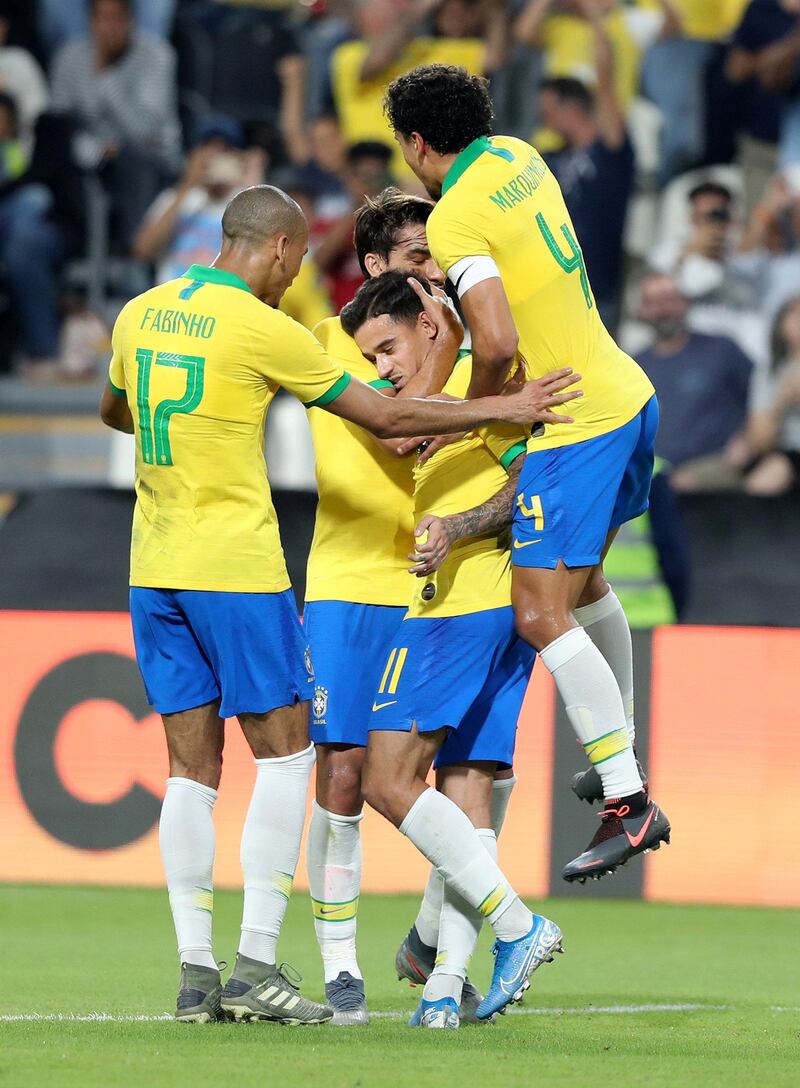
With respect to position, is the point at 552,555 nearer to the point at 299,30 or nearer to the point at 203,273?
the point at 203,273

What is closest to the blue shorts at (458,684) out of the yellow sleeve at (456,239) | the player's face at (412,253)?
the yellow sleeve at (456,239)

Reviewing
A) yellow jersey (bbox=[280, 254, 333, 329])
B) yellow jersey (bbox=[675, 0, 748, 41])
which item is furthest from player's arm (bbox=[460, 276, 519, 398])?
yellow jersey (bbox=[675, 0, 748, 41])

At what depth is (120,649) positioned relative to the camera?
8398mm

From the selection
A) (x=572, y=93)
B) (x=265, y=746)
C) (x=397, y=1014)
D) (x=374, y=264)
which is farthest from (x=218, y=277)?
(x=572, y=93)

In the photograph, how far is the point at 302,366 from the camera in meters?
4.72

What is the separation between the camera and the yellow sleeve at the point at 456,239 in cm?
481

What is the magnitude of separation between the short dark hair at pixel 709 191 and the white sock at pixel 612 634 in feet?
23.5

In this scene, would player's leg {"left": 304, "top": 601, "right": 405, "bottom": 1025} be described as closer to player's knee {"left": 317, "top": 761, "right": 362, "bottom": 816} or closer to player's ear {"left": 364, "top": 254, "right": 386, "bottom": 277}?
player's knee {"left": 317, "top": 761, "right": 362, "bottom": 816}

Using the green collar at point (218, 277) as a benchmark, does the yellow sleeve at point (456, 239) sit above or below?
above

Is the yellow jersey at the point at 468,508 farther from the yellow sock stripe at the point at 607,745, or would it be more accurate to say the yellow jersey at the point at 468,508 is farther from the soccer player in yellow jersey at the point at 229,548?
the yellow sock stripe at the point at 607,745

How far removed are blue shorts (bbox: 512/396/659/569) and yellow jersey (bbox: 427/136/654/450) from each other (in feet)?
0.15

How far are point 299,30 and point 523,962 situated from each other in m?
9.42

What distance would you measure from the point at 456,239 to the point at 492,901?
186cm

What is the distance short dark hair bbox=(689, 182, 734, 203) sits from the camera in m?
12.0
